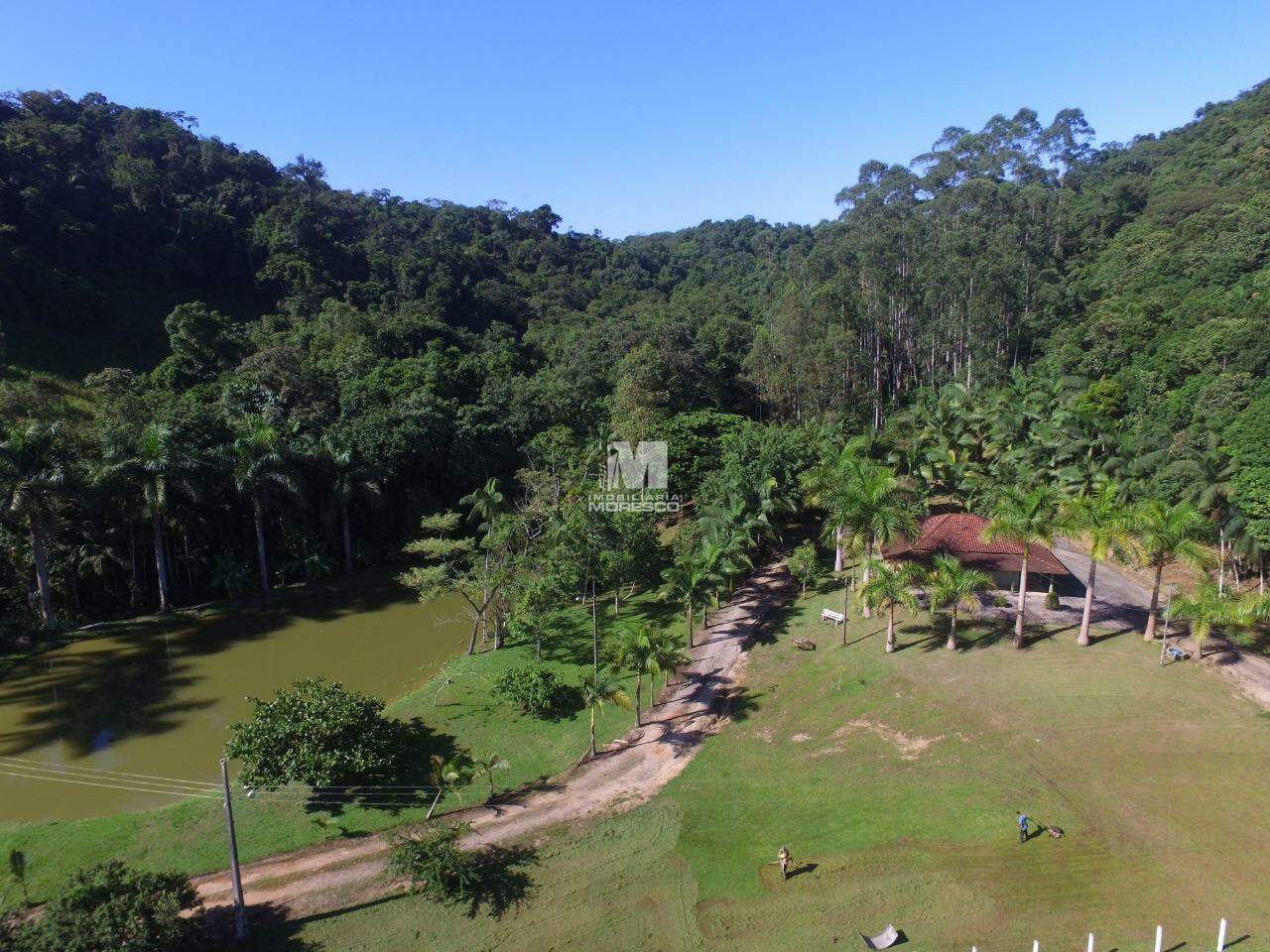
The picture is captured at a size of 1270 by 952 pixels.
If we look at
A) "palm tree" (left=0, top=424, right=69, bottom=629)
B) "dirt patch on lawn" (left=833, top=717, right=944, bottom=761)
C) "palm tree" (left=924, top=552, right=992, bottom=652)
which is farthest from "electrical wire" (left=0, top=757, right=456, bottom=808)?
"palm tree" (left=924, top=552, right=992, bottom=652)

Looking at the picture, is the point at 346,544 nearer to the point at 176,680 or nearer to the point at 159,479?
the point at 159,479

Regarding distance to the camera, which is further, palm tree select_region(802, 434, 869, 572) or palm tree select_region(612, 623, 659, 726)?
palm tree select_region(802, 434, 869, 572)

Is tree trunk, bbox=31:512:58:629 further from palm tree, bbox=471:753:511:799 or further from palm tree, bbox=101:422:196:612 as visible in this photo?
palm tree, bbox=471:753:511:799

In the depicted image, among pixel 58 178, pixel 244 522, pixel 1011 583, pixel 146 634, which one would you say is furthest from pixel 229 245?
pixel 1011 583

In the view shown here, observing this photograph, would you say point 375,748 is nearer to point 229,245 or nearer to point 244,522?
point 244,522

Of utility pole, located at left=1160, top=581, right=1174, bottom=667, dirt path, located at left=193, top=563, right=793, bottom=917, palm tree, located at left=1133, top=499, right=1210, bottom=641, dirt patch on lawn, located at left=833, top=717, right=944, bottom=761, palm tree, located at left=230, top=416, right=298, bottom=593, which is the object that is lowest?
dirt path, located at left=193, top=563, right=793, bottom=917
